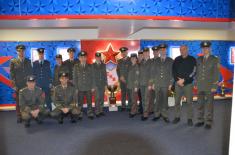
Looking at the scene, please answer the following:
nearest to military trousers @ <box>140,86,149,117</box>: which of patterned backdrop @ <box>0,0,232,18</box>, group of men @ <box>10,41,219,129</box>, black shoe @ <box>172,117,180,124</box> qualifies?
group of men @ <box>10,41,219,129</box>

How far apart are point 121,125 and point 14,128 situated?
2.33 m

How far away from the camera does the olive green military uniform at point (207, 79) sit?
4.79 metres

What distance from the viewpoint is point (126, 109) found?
21.2ft

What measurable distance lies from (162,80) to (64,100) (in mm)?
2270

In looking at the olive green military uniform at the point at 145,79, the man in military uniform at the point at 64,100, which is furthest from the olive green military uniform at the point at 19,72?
the olive green military uniform at the point at 145,79

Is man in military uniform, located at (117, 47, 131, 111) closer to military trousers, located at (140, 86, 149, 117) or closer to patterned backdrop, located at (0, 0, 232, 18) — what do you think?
military trousers, located at (140, 86, 149, 117)

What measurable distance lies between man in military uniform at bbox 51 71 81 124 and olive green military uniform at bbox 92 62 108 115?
2.03 feet

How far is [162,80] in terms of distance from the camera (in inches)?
207

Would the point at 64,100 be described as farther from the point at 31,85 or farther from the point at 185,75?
the point at 185,75

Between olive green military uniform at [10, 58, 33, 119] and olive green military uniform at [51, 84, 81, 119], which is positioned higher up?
olive green military uniform at [10, 58, 33, 119]

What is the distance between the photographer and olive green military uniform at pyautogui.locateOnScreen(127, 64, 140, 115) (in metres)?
5.65

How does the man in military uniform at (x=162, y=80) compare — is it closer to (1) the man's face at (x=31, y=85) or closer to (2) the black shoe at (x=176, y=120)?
(2) the black shoe at (x=176, y=120)

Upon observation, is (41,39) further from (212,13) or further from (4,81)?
(212,13)

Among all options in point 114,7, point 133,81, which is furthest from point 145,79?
point 114,7
